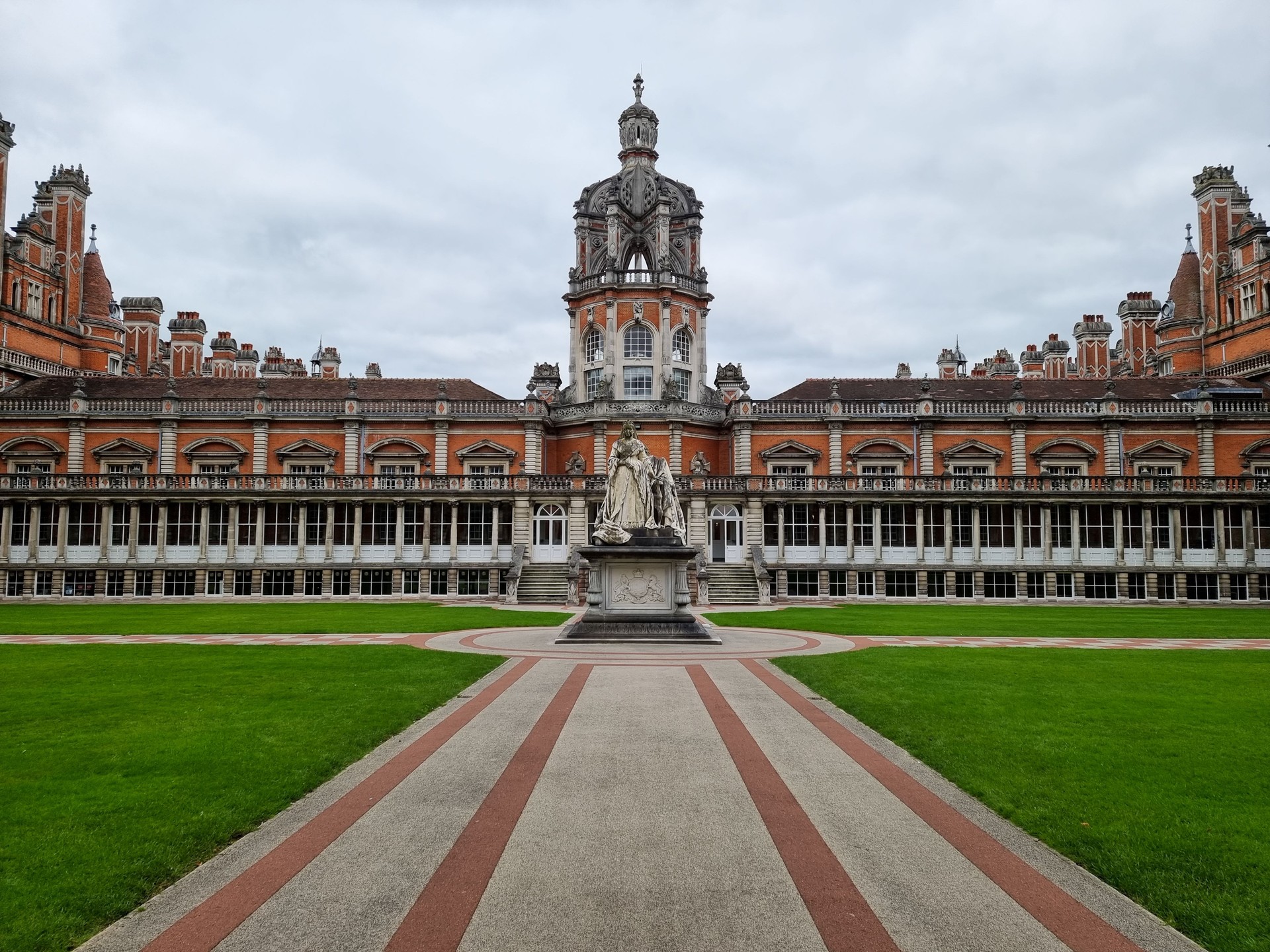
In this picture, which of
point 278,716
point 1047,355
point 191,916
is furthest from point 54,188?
point 1047,355

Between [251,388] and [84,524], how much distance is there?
1228cm

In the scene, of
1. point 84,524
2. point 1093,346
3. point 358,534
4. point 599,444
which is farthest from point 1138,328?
point 84,524

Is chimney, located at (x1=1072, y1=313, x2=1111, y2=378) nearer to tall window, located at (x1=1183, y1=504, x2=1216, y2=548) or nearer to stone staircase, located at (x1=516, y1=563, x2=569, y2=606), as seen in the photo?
tall window, located at (x1=1183, y1=504, x2=1216, y2=548)

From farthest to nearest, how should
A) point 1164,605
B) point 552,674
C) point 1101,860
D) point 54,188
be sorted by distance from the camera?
point 54,188 → point 1164,605 → point 552,674 → point 1101,860

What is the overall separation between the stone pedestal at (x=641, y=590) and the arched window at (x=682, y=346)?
32.2 meters

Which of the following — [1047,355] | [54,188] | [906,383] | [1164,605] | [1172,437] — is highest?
[54,188]

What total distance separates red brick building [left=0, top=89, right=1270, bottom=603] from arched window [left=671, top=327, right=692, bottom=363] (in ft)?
0.43

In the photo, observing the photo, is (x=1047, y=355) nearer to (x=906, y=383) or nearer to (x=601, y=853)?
(x=906, y=383)

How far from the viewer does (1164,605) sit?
41.3 m

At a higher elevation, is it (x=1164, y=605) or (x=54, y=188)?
(x=54, y=188)

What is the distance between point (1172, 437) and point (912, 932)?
52.7 meters

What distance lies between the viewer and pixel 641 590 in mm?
22969

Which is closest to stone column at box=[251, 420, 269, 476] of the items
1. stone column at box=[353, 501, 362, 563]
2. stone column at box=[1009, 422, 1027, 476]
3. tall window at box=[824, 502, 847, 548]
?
stone column at box=[353, 501, 362, 563]

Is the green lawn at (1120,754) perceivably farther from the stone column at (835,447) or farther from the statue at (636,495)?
the stone column at (835,447)
